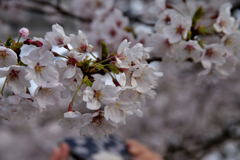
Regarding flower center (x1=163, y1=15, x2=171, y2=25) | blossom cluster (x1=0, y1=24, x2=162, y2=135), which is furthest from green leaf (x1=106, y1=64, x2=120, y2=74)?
flower center (x1=163, y1=15, x2=171, y2=25)

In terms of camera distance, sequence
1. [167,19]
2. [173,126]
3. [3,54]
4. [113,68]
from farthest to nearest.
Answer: [173,126]
[167,19]
[113,68]
[3,54]

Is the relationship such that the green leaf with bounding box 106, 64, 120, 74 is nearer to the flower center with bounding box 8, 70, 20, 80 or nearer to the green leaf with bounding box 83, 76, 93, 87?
the green leaf with bounding box 83, 76, 93, 87

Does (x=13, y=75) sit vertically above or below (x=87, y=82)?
below

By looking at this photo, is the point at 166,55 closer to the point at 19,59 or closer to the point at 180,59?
the point at 180,59

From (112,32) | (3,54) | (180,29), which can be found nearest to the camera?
(3,54)

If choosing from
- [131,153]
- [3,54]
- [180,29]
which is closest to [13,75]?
[3,54]

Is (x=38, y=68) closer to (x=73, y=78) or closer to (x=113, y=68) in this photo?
(x=73, y=78)
